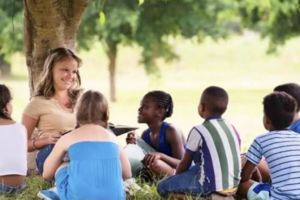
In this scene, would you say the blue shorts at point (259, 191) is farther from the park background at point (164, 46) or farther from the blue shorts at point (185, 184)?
the park background at point (164, 46)

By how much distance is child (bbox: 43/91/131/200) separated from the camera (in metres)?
4.56

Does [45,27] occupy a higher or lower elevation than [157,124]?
higher

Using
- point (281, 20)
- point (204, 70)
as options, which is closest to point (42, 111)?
point (281, 20)

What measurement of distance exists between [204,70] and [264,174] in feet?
100

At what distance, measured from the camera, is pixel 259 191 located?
509 centimetres

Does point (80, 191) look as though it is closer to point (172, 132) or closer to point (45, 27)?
point (172, 132)

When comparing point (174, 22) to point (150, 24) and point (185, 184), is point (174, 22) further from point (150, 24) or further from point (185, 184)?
point (185, 184)

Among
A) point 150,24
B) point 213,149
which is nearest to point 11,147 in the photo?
point 213,149

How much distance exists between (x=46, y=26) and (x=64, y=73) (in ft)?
4.05

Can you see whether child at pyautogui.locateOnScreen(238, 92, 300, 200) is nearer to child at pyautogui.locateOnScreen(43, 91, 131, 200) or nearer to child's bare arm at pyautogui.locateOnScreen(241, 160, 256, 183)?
child's bare arm at pyautogui.locateOnScreen(241, 160, 256, 183)

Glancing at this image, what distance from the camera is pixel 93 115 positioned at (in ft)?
15.1

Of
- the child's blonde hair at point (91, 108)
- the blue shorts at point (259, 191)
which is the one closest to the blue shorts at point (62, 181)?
the child's blonde hair at point (91, 108)

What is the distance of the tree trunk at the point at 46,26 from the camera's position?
6.81m

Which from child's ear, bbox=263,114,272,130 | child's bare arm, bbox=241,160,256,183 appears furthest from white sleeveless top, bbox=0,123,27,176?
child's ear, bbox=263,114,272,130
